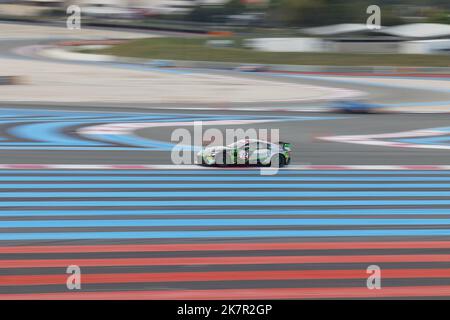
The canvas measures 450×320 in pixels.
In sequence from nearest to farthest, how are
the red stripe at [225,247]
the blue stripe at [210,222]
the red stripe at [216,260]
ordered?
the red stripe at [216,260] → the red stripe at [225,247] → the blue stripe at [210,222]

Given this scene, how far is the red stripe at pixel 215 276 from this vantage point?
32.1 feet

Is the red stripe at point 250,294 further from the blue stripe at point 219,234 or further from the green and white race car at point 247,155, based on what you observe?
the green and white race car at point 247,155

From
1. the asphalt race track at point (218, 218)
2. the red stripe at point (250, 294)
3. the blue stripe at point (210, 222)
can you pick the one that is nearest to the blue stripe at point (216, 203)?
the asphalt race track at point (218, 218)

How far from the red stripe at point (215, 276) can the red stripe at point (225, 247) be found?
109 centimetres

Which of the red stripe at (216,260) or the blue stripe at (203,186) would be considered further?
the blue stripe at (203,186)

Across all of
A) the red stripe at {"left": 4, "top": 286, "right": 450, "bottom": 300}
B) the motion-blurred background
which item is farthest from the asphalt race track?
the motion-blurred background

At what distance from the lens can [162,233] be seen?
12.1 m

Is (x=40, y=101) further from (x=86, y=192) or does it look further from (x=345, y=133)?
(x=86, y=192)

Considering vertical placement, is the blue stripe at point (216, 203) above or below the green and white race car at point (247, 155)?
below

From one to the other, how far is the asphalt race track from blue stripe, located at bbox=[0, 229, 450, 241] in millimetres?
26

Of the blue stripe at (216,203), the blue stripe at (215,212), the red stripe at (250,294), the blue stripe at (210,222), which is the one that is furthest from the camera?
the blue stripe at (216,203)

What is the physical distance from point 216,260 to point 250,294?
1414 mm

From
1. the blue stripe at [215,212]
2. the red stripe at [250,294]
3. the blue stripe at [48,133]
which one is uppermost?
the blue stripe at [48,133]
